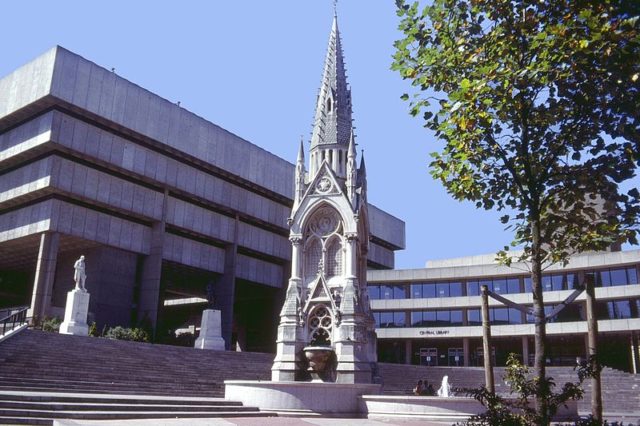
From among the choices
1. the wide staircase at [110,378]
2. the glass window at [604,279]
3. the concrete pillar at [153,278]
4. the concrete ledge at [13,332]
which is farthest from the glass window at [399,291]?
the concrete ledge at [13,332]

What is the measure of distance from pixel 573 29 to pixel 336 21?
2846cm

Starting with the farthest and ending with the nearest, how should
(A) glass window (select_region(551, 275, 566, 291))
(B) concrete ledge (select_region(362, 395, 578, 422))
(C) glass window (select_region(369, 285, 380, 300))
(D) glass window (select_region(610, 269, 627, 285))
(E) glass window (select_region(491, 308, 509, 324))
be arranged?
1. (C) glass window (select_region(369, 285, 380, 300))
2. (E) glass window (select_region(491, 308, 509, 324))
3. (A) glass window (select_region(551, 275, 566, 291))
4. (D) glass window (select_region(610, 269, 627, 285))
5. (B) concrete ledge (select_region(362, 395, 578, 422))

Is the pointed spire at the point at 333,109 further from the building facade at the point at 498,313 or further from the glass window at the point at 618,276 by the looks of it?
the glass window at the point at 618,276

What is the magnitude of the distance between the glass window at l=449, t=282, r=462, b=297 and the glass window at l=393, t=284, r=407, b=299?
5.52 m

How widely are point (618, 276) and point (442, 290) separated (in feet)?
60.5

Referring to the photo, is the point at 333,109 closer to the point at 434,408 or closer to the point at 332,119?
the point at 332,119

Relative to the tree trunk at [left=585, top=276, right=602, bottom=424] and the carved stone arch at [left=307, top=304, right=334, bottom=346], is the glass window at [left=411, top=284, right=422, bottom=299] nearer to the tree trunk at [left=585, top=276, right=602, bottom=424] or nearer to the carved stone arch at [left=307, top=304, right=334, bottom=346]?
the carved stone arch at [left=307, top=304, right=334, bottom=346]

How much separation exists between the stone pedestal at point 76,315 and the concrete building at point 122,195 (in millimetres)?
9029

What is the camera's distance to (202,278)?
5953 centimetres

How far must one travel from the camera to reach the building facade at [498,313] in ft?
180

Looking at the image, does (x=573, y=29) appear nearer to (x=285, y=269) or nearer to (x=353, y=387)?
(x=353, y=387)

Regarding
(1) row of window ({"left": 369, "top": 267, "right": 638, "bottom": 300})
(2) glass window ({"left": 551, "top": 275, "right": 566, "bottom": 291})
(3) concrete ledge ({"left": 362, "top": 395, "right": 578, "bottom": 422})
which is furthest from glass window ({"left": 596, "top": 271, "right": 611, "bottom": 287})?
(3) concrete ledge ({"left": 362, "top": 395, "right": 578, "bottom": 422})

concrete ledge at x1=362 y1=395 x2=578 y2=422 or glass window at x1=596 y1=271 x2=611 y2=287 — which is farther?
glass window at x1=596 y1=271 x2=611 y2=287

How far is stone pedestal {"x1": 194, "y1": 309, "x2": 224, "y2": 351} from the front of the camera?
123ft
